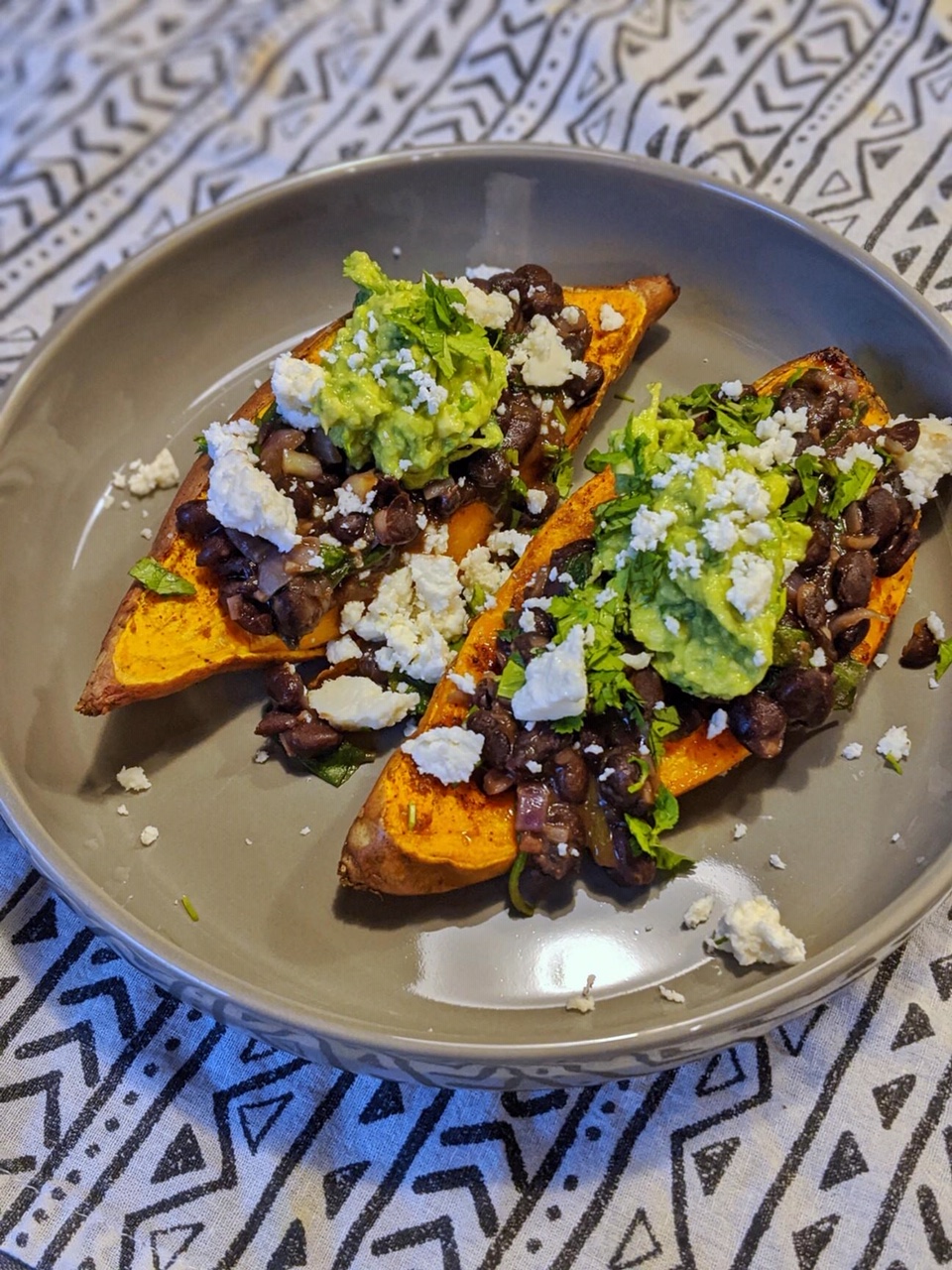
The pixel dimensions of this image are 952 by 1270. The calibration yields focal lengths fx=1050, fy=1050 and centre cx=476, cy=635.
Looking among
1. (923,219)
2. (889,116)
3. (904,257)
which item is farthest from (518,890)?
(889,116)

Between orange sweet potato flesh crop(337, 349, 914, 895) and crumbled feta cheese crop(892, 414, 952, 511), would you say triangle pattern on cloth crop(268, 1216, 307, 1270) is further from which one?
crumbled feta cheese crop(892, 414, 952, 511)

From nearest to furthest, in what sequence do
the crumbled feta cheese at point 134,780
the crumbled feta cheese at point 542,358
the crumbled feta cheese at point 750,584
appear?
the crumbled feta cheese at point 750,584
the crumbled feta cheese at point 134,780
the crumbled feta cheese at point 542,358

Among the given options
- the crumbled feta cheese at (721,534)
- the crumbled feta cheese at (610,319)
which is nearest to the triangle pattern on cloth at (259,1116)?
the crumbled feta cheese at (721,534)

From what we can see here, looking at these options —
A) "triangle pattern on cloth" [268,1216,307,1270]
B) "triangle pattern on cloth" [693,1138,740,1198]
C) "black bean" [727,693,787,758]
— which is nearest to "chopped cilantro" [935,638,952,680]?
"black bean" [727,693,787,758]

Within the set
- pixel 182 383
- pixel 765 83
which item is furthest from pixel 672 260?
pixel 182 383

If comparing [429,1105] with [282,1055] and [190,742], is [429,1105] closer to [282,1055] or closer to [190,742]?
[282,1055]

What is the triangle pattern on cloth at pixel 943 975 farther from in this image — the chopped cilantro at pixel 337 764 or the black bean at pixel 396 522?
the black bean at pixel 396 522
